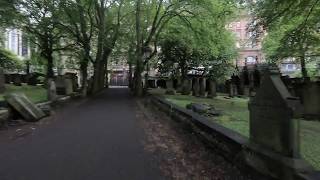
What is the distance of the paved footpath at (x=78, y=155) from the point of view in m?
7.73

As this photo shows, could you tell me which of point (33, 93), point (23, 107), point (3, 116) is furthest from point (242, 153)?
point (33, 93)

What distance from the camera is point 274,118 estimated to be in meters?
6.73

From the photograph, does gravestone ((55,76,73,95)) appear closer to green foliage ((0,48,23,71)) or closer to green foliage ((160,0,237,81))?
green foliage ((160,0,237,81))

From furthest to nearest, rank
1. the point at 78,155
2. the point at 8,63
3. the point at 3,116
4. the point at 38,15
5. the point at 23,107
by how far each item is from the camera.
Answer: the point at 8,63, the point at 38,15, the point at 23,107, the point at 3,116, the point at 78,155

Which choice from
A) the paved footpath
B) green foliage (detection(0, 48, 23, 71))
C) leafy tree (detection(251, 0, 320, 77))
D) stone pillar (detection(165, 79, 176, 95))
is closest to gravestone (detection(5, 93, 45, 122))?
the paved footpath

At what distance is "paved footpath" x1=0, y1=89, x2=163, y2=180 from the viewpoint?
25.3 ft

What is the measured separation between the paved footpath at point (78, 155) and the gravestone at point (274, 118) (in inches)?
70.0

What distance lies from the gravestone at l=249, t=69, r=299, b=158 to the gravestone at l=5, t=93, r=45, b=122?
973cm

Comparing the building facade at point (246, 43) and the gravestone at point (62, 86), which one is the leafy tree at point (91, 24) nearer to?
the gravestone at point (62, 86)

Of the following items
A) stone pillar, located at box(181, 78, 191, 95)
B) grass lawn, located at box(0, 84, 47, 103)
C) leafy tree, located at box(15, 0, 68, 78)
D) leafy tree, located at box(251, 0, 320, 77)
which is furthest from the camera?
stone pillar, located at box(181, 78, 191, 95)

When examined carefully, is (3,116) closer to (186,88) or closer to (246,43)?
(246,43)

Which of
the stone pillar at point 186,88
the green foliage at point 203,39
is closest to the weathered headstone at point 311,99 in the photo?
the green foliage at point 203,39

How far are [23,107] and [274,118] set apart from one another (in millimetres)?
10762

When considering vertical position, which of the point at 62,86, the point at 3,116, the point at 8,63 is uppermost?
the point at 8,63
